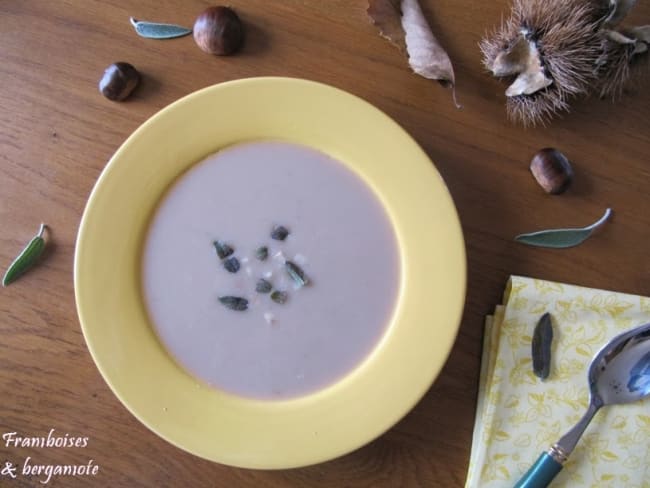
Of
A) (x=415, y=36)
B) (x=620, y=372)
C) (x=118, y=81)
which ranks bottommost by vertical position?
(x=620, y=372)

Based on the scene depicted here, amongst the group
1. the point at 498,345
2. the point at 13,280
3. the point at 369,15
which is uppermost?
the point at 369,15

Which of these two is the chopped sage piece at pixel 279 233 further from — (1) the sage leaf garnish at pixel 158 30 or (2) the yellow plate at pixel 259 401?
(1) the sage leaf garnish at pixel 158 30

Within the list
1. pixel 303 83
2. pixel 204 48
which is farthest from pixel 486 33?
pixel 204 48

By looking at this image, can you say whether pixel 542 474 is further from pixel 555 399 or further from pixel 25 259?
pixel 25 259

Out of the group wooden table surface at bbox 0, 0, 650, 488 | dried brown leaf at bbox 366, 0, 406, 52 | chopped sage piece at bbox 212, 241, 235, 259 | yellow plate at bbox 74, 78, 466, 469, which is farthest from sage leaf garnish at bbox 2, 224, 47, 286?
dried brown leaf at bbox 366, 0, 406, 52

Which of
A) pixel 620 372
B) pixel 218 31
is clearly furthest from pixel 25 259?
pixel 620 372

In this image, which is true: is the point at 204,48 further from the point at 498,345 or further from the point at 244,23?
the point at 498,345

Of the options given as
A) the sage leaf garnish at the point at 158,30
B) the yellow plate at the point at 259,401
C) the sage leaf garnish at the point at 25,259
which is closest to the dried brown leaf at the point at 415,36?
the yellow plate at the point at 259,401
